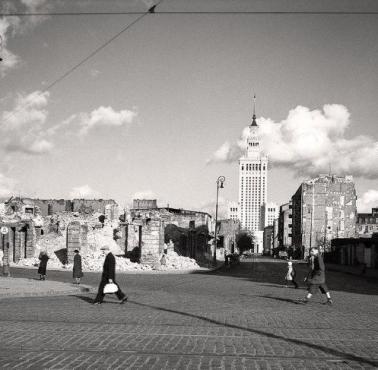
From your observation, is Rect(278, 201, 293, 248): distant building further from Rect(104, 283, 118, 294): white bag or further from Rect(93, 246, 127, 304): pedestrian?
Rect(104, 283, 118, 294): white bag

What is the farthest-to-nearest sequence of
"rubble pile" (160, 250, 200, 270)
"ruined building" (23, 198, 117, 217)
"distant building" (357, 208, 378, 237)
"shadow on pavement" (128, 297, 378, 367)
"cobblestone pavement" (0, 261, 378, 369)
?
"distant building" (357, 208, 378, 237), "ruined building" (23, 198, 117, 217), "rubble pile" (160, 250, 200, 270), "shadow on pavement" (128, 297, 378, 367), "cobblestone pavement" (0, 261, 378, 369)

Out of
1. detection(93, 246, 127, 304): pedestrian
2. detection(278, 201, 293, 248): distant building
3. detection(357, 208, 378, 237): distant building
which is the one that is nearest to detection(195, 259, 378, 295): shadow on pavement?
detection(93, 246, 127, 304): pedestrian

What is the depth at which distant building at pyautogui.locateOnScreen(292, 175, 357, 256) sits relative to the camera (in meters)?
96.8

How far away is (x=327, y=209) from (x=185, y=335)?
3627 inches

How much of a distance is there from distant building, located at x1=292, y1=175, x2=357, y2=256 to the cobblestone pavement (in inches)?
3361

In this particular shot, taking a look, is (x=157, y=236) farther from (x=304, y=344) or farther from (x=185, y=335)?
(x=304, y=344)

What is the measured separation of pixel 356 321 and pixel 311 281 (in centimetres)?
401

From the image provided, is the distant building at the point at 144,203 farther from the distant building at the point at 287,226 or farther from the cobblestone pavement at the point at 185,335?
the cobblestone pavement at the point at 185,335

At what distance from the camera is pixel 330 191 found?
98312 millimetres

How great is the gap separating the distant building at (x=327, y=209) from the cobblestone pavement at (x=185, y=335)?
85.4m

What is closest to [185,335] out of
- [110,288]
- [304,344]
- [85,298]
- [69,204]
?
[304,344]

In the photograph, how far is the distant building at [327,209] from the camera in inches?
3809

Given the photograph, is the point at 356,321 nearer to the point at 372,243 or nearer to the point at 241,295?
the point at 241,295

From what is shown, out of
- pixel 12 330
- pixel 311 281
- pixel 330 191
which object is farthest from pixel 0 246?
pixel 330 191
